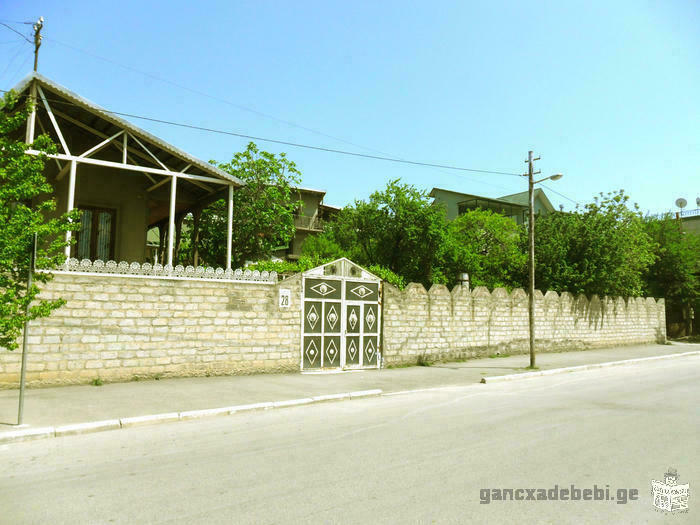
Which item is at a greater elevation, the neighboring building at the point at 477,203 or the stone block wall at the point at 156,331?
the neighboring building at the point at 477,203

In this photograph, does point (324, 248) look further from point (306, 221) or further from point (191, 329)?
point (191, 329)

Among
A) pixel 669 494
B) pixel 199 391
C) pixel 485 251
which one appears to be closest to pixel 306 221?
pixel 485 251

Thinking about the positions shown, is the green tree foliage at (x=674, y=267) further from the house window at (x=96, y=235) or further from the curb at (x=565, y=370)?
the house window at (x=96, y=235)

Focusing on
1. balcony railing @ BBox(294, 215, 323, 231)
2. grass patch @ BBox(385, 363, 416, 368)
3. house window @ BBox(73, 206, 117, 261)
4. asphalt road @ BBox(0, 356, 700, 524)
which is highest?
balcony railing @ BBox(294, 215, 323, 231)

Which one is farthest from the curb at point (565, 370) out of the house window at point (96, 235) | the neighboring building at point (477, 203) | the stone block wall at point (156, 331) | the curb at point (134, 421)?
the neighboring building at point (477, 203)

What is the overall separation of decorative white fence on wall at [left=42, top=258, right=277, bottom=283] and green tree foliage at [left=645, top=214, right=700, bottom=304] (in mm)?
29356

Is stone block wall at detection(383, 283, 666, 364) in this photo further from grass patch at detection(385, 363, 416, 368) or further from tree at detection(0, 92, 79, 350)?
tree at detection(0, 92, 79, 350)

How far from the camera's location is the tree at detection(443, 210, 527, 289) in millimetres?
26547

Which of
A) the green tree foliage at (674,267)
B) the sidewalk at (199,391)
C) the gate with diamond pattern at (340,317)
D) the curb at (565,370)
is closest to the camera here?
the sidewalk at (199,391)

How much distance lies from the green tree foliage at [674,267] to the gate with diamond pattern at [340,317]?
2572 cm

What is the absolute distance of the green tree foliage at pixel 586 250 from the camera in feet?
81.9

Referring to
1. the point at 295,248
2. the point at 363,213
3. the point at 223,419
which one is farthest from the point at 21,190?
the point at 295,248

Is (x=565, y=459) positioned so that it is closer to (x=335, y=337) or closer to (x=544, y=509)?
(x=544, y=509)

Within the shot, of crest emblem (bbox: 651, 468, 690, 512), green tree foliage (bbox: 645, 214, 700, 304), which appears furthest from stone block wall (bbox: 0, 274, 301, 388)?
green tree foliage (bbox: 645, 214, 700, 304)
